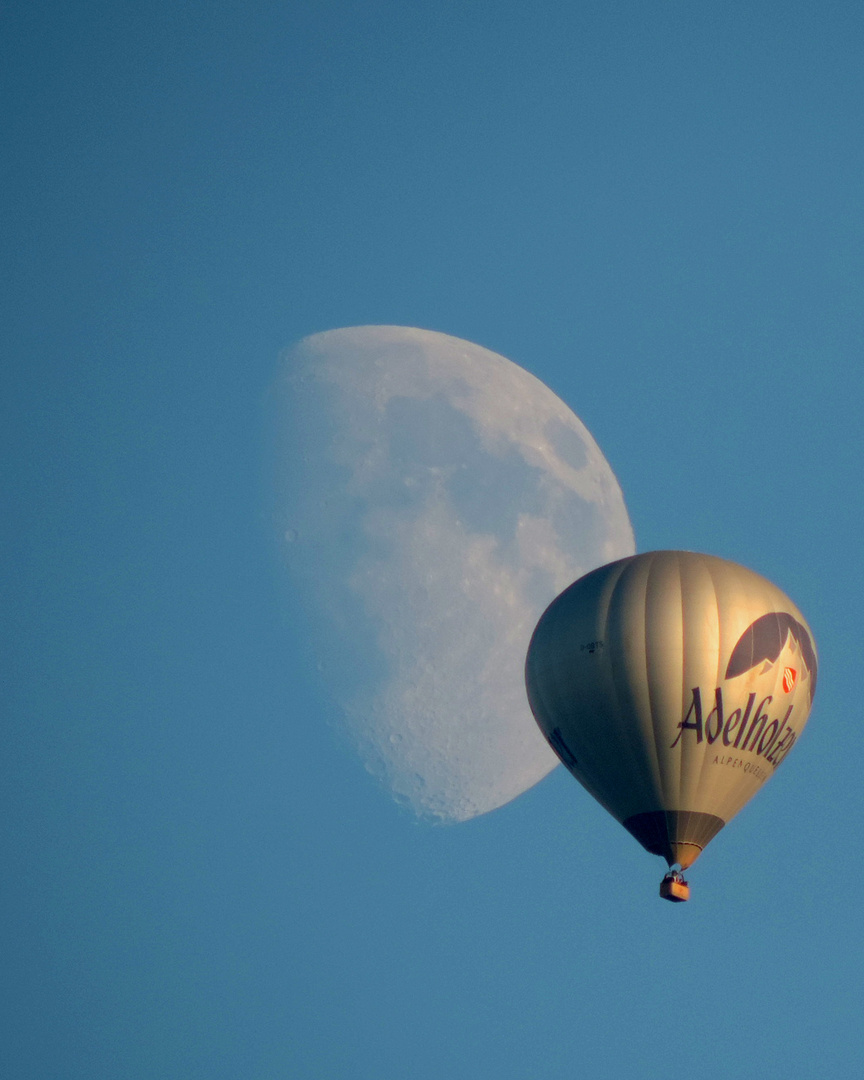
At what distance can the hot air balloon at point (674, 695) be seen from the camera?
100ft

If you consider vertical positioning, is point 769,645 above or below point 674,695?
above

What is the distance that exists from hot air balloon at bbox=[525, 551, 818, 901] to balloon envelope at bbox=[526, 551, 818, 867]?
0.07 ft

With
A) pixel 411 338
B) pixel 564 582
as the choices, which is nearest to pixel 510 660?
pixel 564 582

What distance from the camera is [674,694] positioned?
30.6 m

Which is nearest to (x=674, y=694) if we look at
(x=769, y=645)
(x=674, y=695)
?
(x=674, y=695)

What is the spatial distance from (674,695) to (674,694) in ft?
0.06

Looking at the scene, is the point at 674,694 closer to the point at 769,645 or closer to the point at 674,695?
the point at 674,695

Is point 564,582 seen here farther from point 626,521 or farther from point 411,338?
point 411,338

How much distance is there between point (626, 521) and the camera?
42.5 m

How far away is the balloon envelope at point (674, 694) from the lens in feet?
101

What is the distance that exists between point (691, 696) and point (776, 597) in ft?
9.35

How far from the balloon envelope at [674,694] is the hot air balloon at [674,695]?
0.02m

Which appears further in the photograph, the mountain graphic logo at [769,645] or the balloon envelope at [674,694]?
the mountain graphic logo at [769,645]

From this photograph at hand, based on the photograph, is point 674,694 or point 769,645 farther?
point 769,645
